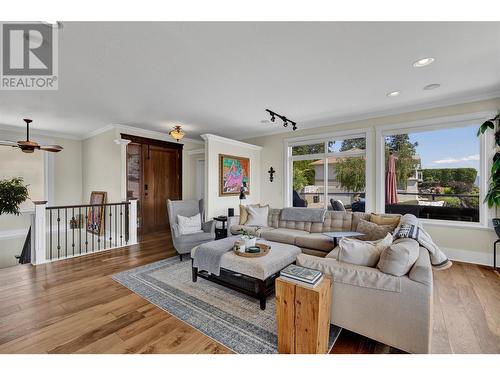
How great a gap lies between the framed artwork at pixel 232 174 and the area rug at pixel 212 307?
2253mm

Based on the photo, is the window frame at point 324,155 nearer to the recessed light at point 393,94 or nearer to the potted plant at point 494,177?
the recessed light at point 393,94

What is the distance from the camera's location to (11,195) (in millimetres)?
4688

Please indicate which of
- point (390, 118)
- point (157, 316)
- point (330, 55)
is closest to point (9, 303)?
point (157, 316)

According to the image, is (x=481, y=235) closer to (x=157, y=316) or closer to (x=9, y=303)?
(x=157, y=316)

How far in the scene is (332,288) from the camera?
1.74m

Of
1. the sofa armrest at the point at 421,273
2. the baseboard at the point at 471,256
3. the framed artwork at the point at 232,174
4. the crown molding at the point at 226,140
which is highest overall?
the crown molding at the point at 226,140

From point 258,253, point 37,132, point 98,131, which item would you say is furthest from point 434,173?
point 37,132

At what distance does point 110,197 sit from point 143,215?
0.82 metres

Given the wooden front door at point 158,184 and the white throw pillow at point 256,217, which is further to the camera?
the wooden front door at point 158,184

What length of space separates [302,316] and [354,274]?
1.69 ft

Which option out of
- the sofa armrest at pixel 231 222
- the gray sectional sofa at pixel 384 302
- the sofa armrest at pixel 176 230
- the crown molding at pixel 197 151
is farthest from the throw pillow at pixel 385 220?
the crown molding at pixel 197 151

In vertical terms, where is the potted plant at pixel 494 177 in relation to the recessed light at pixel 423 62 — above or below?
below

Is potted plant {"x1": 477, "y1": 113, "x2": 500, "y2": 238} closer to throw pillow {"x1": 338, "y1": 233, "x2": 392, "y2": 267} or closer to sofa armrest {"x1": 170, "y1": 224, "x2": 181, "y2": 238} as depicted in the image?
throw pillow {"x1": 338, "y1": 233, "x2": 392, "y2": 267}

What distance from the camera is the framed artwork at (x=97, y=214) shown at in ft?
16.7
